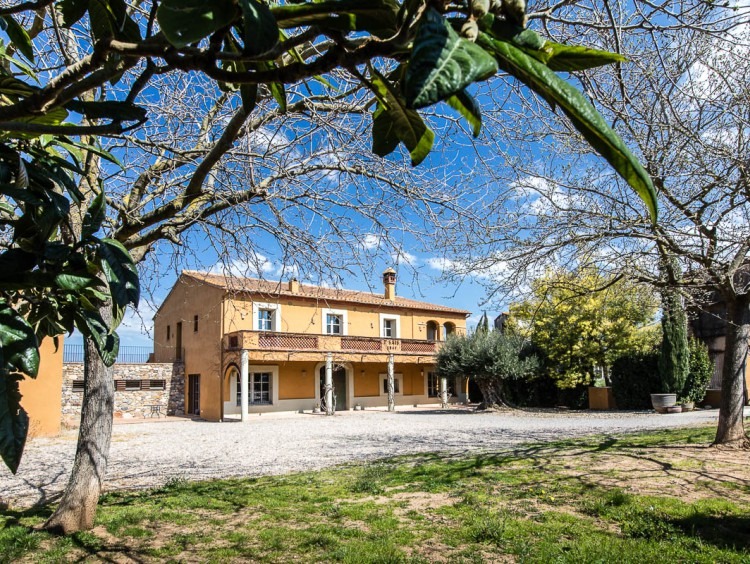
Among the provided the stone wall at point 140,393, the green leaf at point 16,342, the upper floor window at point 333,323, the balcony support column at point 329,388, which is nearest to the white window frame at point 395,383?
the upper floor window at point 333,323

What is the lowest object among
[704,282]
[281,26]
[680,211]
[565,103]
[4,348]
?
[4,348]

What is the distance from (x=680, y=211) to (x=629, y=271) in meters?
1.22

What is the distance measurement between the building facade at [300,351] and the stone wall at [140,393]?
0.52 metres

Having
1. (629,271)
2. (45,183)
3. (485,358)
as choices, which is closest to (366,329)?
(485,358)

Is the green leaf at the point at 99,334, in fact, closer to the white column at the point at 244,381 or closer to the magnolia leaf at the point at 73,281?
the magnolia leaf at the point at 73,281

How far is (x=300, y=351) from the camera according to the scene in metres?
23.2

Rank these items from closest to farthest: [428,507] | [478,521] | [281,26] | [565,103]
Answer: [565,103] → [281,26] → [478,521] → [428,507]

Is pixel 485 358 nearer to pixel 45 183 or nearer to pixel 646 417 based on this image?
pixel 646 417

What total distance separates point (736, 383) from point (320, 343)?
17.6 metres

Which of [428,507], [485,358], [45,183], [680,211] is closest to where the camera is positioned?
[45,183]

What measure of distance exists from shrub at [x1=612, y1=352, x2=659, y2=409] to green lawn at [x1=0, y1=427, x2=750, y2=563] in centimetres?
1328

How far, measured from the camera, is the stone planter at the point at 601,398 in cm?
2158

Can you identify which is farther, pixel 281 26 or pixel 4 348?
pixel 4 348

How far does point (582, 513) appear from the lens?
515cm
